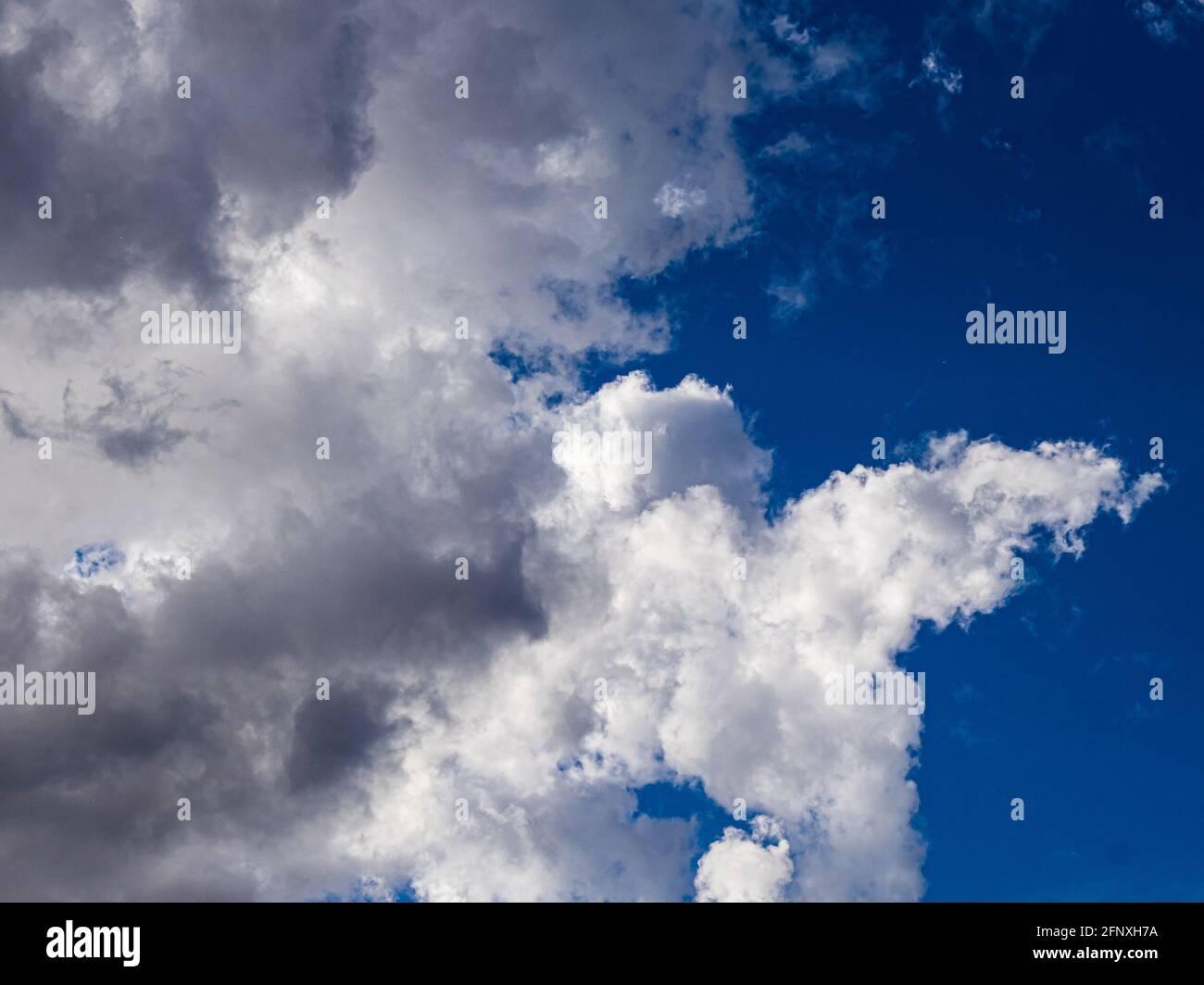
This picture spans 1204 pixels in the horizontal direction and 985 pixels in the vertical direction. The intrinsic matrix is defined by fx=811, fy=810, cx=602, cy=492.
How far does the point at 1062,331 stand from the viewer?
171 feet

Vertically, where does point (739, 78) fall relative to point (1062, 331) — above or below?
above
